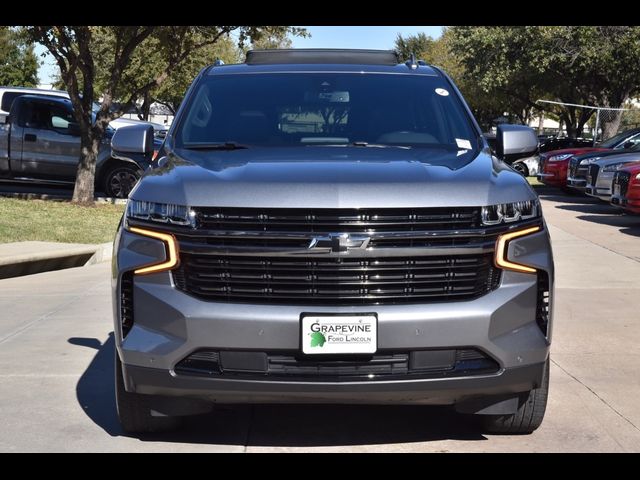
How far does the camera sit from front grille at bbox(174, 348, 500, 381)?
4496 millimetres

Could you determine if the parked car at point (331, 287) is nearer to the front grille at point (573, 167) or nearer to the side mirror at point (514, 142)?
the side mirror at point (514, 142)

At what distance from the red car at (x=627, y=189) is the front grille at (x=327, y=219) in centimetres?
1316

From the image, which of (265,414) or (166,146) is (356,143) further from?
(265,414)

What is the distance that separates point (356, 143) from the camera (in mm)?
5656

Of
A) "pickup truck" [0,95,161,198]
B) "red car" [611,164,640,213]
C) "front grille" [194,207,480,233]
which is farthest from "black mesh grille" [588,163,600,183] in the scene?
"front grille" [194,207,480,233]

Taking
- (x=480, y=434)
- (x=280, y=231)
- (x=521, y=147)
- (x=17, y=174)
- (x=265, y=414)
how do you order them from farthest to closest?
(x=17, y=174), (x=521, y=147), (x=265, y=414), (x=480, y=434), (x=280, y=231)

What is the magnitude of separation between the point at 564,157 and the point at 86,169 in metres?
11.8

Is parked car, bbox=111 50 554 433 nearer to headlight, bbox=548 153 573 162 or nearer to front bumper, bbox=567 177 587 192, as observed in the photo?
front bumper, bbox=567 177 587 192

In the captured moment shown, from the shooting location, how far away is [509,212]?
4.67 meters

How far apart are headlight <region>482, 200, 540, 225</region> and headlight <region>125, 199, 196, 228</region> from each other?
1.27 metres

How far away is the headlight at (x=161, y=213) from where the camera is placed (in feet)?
14.9
